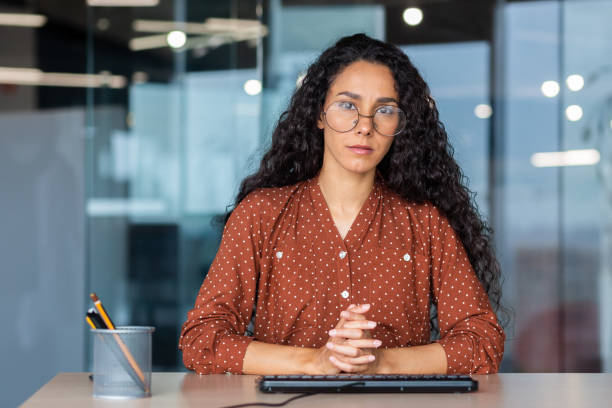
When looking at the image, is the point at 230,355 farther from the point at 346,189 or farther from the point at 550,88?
the point at 550,88

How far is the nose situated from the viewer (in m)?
1.99

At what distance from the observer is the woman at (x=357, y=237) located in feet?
6.20

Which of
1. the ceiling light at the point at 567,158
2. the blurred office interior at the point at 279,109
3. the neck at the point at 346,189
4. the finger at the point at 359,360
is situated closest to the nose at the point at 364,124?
the neck at the point at 346,189

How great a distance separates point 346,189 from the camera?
2117 mm

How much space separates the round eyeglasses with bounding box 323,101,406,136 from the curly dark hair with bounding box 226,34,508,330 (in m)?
0.12

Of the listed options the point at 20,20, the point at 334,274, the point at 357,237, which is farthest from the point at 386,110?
the point at 20,20

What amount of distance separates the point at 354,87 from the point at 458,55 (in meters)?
2.28

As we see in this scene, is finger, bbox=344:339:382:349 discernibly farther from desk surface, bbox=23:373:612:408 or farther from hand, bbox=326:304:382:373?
desk surface, bbox=23:373:612:408

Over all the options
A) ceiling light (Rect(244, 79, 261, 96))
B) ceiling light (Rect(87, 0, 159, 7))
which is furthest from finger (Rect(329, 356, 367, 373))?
ceiling light (Rect(87, 0, 159, 7))

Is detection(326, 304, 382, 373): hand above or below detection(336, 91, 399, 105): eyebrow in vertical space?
below

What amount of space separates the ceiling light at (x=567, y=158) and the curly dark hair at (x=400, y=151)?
2082 mm

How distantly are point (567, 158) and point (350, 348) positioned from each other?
2.91m

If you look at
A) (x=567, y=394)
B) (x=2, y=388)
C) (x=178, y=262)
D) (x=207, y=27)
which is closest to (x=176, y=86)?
(x=207, y=27)

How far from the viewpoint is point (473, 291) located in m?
1.96
